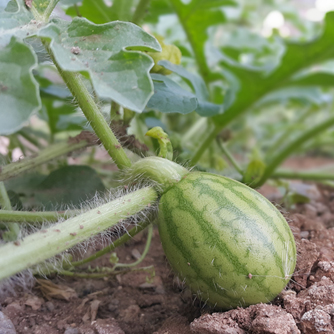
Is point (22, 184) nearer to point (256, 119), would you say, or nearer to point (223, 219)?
point (223, 219)

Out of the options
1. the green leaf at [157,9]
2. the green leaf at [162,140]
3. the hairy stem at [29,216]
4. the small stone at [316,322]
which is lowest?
the small stone at [316,322]

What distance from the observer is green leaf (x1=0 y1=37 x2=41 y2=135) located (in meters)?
0.78

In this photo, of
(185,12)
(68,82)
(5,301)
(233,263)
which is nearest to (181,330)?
(233,263)

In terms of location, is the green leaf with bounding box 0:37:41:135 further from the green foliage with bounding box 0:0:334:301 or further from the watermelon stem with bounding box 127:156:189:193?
the watermelon stem with bounding box 127:156:189:193

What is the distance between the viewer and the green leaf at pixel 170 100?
1.20 metres

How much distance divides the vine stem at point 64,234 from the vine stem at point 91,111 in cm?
16

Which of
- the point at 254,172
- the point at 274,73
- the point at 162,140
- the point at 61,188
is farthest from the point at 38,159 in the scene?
the point at 274,73

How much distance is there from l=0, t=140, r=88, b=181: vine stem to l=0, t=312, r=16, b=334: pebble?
45 centimetres

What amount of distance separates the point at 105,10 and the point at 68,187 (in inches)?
36.4

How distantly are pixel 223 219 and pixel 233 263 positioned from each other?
116mm

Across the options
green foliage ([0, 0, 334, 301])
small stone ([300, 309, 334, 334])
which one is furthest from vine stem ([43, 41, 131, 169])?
small stone ([300, 309, 334, 334])

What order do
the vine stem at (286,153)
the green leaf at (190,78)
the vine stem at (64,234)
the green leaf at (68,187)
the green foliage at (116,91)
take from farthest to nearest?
the vine stem at (286,153) < the green leaf at (68,187) < the green leaf at (190,78) < the green foliage at (116,91) < the vine stem at (64,234)

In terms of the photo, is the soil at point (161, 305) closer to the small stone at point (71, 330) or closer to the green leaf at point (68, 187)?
the small stone at point (71, 330)

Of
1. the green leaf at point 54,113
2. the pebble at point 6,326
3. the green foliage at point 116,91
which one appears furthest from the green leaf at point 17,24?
the green leaf at point 54,113
